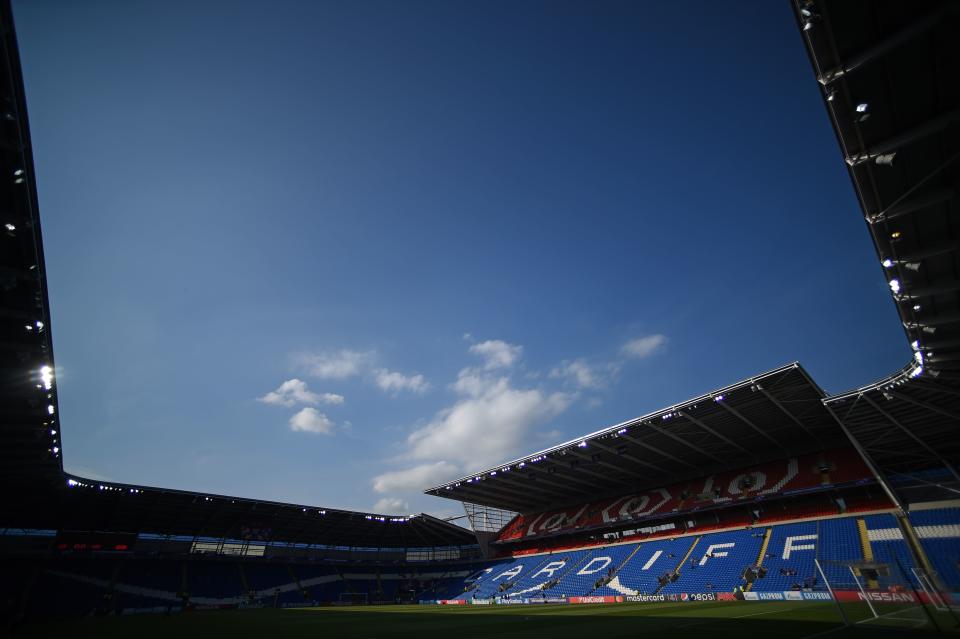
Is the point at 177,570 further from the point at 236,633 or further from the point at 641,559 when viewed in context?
the point at 641,559

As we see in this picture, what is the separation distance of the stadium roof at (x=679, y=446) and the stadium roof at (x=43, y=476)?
585 inches

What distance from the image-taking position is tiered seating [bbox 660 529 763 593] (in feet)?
103

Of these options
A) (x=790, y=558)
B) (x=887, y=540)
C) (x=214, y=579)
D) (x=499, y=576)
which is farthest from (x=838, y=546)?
(x=214, y=579)

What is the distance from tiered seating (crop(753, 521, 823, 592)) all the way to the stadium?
19cm

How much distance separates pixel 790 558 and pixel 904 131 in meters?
31.8

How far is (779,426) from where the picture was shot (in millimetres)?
34406

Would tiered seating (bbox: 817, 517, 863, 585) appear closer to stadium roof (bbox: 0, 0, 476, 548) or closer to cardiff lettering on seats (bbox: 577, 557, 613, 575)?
cardiff lettering on seats (bbox: 577, 557, 613, 575)

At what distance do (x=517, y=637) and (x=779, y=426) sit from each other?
99.8 feet

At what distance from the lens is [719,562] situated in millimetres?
33938

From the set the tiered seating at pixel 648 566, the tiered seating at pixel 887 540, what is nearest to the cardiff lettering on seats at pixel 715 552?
the tiered seating at pixel 648 566

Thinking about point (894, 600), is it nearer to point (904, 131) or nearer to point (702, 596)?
point (702, 596)

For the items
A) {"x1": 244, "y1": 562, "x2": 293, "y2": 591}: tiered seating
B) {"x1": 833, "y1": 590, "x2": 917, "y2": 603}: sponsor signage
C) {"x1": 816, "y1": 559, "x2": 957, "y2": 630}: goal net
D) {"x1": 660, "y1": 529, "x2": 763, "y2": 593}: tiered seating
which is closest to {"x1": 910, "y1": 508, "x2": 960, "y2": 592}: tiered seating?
{"x1": 816, "y1": 559, "x2": 957, "y2": 630}: goal net

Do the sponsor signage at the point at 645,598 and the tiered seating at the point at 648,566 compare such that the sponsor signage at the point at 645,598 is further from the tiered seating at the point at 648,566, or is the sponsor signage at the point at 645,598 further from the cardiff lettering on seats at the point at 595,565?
the cardiff lettering on seats at the point at 595,565

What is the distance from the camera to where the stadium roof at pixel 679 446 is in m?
29.5
